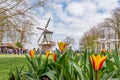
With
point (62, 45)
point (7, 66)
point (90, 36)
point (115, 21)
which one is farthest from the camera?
point (90, 36)

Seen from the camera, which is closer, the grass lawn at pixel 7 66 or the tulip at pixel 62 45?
the tulip at pixel 62 45

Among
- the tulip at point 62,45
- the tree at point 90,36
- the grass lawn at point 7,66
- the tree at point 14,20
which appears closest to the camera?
the tulip at point 62,45

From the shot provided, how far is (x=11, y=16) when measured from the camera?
1991 centimetres

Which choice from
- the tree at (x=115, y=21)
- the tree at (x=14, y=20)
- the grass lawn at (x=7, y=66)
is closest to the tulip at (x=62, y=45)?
the grass lawn at (x=7, y=66)

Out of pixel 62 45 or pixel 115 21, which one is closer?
pixel 62 45

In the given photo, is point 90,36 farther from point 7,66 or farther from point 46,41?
point 7,66

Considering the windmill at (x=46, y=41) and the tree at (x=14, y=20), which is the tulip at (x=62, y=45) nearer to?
the tree at (x=14, y=20)

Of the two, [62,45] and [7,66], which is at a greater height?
[62,45]

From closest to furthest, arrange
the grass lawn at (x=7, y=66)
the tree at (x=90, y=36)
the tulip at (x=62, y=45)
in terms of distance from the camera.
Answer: the tulip at (x=62, y=45)
the grass lawn at (x=7, y=66)
the tree at (x=90, y=36)

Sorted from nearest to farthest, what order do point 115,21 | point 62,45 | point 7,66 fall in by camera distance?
point 62,45
point 7,66
point 115,21

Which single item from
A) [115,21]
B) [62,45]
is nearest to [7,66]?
[62,45]

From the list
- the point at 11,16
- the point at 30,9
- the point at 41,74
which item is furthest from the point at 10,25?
the point at 41,74

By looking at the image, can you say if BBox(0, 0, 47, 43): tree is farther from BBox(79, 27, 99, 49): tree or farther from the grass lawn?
BBox(79, 27, 99, 49): tree

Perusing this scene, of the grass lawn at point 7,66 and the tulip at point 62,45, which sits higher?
the tulip at point 62,45
